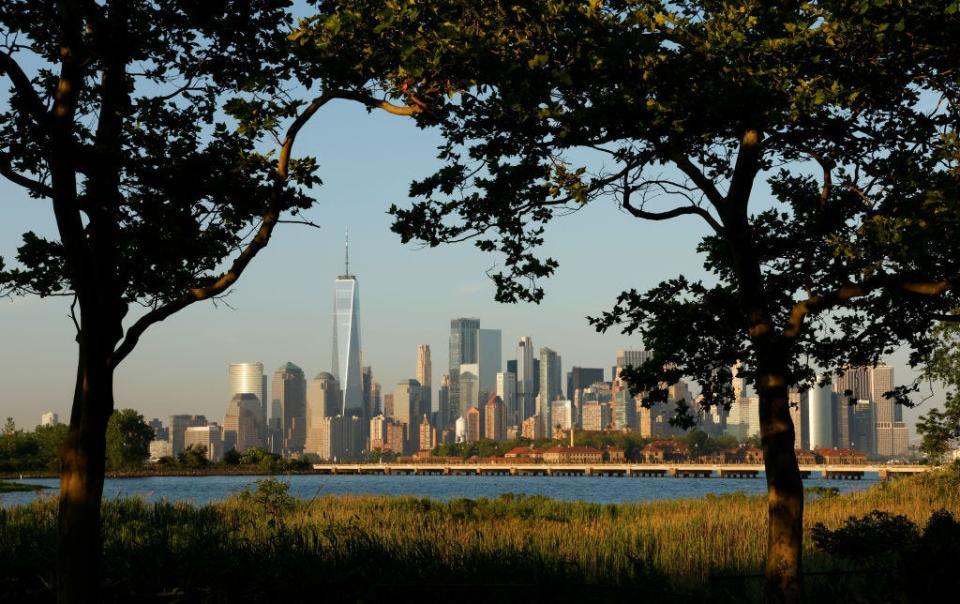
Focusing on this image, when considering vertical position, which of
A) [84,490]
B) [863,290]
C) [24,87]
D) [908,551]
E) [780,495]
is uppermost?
[24,87]

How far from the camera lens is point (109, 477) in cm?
16650

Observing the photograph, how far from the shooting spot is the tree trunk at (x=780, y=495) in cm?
1458

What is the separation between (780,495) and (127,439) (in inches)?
5987

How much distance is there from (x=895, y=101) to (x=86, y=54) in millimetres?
11391

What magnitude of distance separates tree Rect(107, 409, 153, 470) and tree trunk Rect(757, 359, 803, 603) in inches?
5799

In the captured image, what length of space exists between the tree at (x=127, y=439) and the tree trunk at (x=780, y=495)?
14730 cm

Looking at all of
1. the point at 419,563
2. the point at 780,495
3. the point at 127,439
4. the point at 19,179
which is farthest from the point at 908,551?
the point at 127,439

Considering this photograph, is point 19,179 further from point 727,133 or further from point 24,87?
point 727,133

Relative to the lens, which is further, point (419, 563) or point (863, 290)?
point (419, 563)

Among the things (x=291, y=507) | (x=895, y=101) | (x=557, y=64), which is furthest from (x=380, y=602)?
(x=291, y=507)

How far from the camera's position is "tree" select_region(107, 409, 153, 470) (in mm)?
154000

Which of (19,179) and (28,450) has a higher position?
(19,179)

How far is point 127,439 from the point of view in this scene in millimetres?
156000

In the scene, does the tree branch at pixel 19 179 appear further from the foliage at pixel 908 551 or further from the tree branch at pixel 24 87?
the foliage at pixel 908 551
